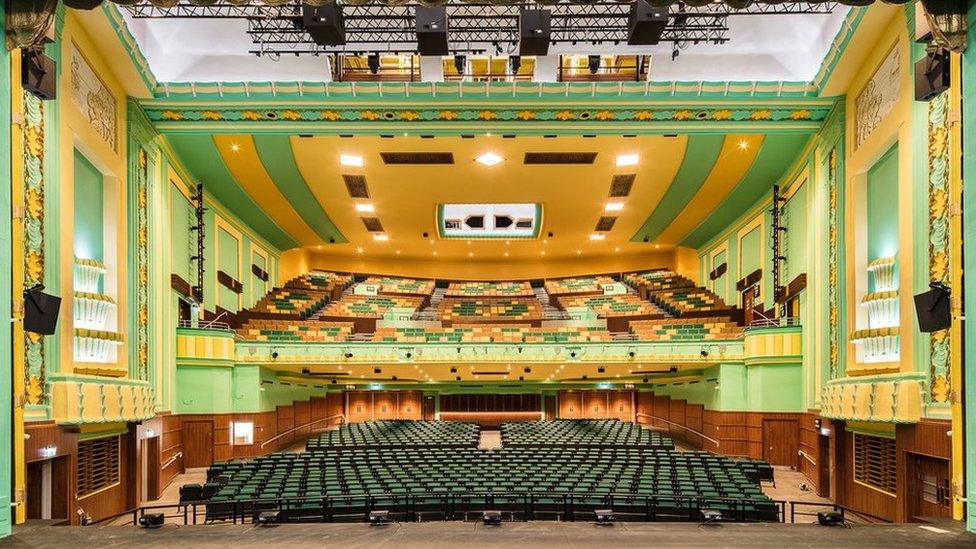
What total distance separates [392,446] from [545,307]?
14633 millimetres

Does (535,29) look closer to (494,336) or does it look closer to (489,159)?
(489,159)

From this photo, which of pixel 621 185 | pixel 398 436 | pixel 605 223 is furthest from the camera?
pixel 605 223

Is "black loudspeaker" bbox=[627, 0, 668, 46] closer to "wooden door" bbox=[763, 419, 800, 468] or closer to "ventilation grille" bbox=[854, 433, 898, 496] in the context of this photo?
"ventilation grille" bbox=[854, 433, 898, 496]

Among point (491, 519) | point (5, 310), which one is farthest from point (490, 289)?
point (5, 310)

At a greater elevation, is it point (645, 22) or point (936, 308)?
point (645, 22)

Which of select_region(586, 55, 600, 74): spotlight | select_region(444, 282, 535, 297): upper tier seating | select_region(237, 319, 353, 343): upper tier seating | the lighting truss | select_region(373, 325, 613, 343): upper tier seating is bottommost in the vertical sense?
select_region(373, 325, 613, 343): upper tier seating

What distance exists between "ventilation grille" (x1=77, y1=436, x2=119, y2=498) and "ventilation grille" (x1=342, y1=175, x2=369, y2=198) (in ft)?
29.2

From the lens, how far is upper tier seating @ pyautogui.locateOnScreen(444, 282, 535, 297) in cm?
3216

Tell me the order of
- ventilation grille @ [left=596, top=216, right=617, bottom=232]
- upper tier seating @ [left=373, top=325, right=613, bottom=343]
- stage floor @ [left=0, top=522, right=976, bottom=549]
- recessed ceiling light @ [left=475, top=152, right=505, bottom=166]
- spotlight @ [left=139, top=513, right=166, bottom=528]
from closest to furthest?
stage floor @ [left=0, top=522, right=976, bottom=549]
spotlight @ [left=139, top=513, right=166, bottom=528]
recessed ceiling light @ [left=475, top=152, right=505, bottom=166]
upper tier seating @ [left=373, top=325, right=613, bottom=343]
ventilation grille @ [left=596, top=216, right=617, bottom=232]

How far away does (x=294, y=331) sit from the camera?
2200cm

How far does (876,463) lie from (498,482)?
661 centimetres

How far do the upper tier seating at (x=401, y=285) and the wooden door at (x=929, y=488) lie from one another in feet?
77.9

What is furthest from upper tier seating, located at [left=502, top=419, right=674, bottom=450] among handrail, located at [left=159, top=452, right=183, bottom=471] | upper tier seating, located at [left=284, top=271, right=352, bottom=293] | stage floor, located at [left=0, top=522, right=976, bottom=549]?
upper tier seating, located at [left=284, top=271, right=352, bottom=293]

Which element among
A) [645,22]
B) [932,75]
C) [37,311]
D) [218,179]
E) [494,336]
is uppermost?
[645,22]
